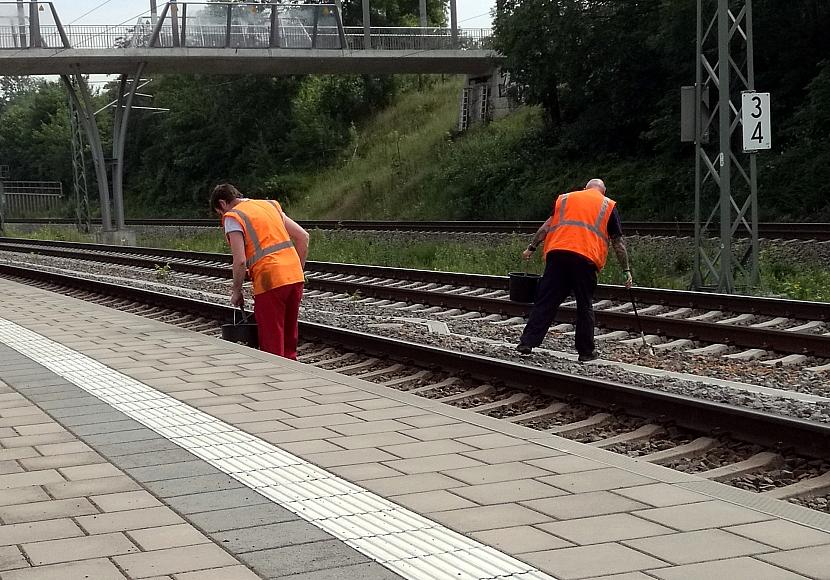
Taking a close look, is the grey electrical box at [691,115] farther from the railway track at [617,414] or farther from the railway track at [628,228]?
the railway track at [617,414]

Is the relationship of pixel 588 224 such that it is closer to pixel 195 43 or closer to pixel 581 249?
pixel 581 249

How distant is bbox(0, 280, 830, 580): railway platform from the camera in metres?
4.21

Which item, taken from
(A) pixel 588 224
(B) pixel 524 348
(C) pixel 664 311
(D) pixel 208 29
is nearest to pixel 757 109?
(C) pixel 664 311

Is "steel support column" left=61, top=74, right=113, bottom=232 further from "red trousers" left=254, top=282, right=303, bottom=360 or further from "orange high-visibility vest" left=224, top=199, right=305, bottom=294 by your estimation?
"orange high-visibility vest" left=224, top=199, right=305, bottom=294

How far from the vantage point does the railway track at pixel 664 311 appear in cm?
1046

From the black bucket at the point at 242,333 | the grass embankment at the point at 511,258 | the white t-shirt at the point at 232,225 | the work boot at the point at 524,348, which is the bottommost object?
the grass embankment at the point at 511,258

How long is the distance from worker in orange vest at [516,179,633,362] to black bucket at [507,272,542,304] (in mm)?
1080

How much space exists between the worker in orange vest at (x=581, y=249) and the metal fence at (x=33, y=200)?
66918 mm

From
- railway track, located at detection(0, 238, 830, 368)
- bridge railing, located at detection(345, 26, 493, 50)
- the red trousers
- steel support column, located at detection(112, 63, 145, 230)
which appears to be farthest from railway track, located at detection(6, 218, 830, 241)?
the red trousers

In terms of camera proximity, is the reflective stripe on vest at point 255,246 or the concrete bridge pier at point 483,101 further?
the concrete bridge pier at point 483,101

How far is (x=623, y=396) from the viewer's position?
753 cm

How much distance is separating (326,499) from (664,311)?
29.0 feet

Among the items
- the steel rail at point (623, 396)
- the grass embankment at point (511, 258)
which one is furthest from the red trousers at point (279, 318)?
the grass embankment at point (511, 258)

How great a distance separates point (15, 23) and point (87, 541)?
34.4 m
